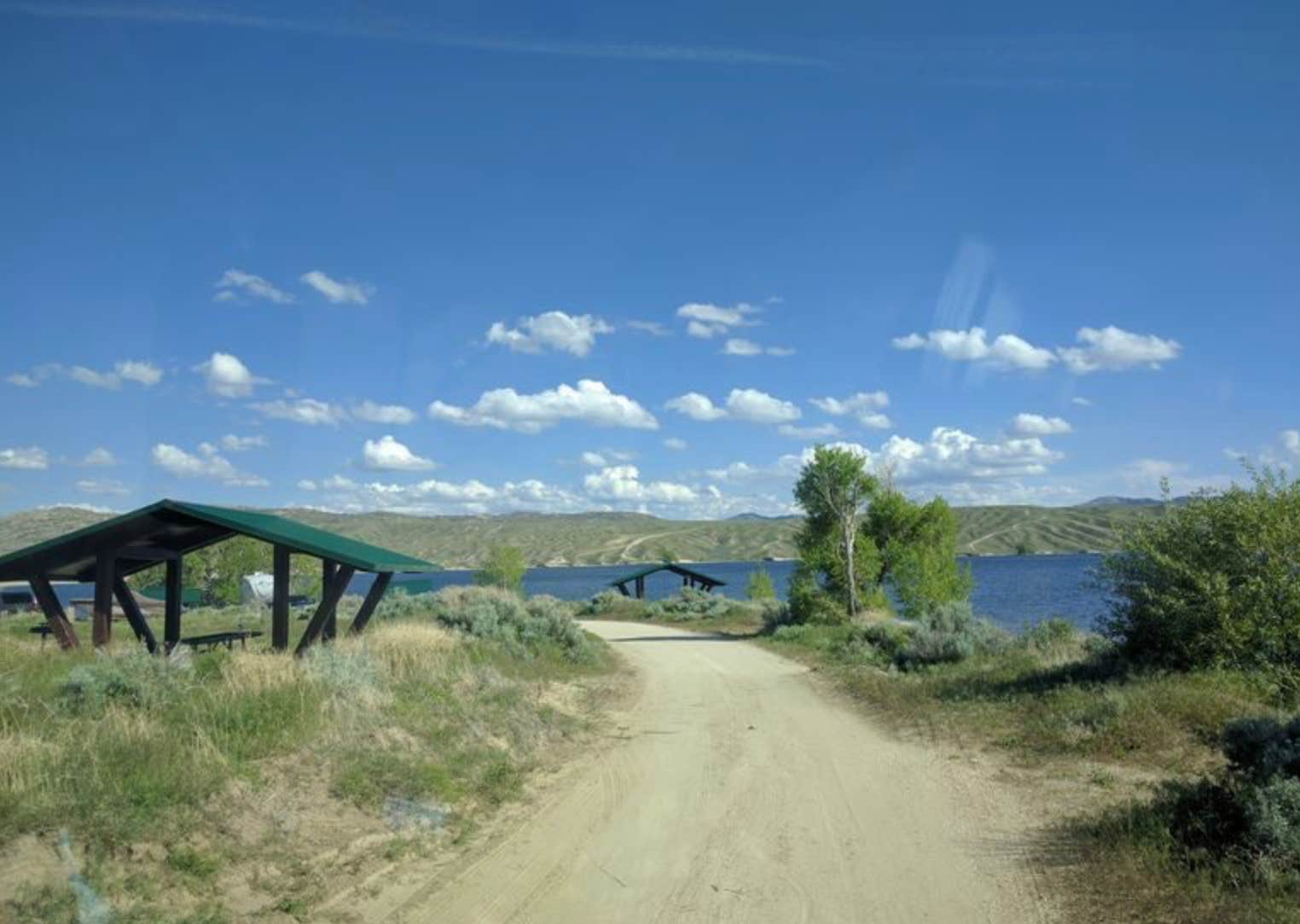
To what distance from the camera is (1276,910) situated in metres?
5.68

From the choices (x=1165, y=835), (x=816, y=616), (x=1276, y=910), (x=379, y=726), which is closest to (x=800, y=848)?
(x=1165, y=835)

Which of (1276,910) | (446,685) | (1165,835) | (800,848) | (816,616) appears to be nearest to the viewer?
(1276,910)

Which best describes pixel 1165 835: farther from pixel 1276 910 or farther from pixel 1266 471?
pixel 1266 471

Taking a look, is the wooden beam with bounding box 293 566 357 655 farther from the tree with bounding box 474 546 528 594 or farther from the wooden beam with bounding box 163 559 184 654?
the tree with bounding box 474 546 528 594

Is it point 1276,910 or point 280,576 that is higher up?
point 280,576

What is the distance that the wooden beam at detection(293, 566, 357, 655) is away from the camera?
A: 15211 mm

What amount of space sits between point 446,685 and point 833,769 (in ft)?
18.3

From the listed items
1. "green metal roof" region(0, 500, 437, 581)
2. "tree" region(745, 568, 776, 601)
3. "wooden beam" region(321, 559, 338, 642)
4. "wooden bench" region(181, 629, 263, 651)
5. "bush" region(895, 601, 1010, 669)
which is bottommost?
"tree" region(745, 568, 776, 601)

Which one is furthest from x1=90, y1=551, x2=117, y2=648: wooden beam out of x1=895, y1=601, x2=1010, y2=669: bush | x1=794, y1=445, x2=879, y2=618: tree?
x1=794, y1=445, x2=879, y2=618: tree

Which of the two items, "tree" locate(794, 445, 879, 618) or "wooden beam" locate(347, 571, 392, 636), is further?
"tree" locate(794, 445, 879, 618)

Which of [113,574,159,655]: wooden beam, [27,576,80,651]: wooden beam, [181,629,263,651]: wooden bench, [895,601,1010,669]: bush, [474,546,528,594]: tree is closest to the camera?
[27,576,80,651]: wooden beam

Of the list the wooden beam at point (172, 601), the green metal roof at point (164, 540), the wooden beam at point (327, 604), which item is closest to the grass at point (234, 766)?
the wooden beam at point (327, 604)

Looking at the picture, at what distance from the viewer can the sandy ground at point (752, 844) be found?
6.37m

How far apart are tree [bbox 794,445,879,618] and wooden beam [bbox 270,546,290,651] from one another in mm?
21645
